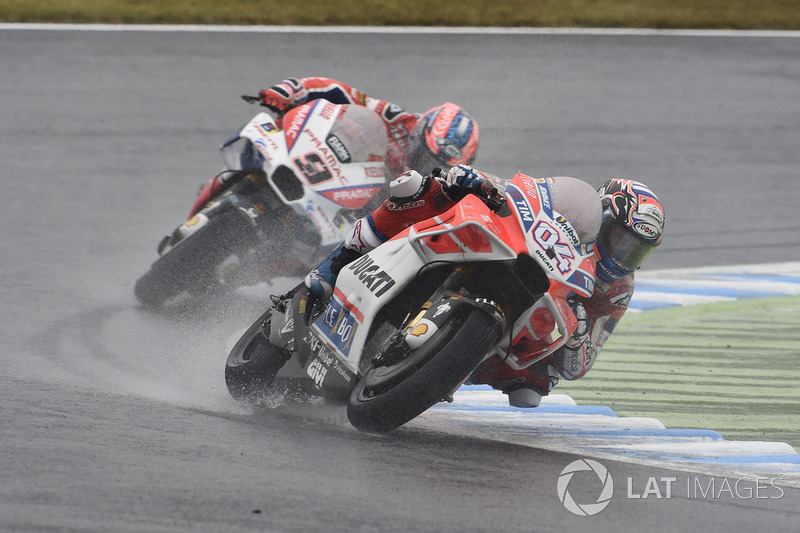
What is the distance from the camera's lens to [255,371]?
18.2 ft

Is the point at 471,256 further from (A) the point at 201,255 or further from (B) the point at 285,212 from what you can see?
(A) the point at 201,255

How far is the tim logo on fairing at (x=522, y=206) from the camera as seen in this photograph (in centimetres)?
495

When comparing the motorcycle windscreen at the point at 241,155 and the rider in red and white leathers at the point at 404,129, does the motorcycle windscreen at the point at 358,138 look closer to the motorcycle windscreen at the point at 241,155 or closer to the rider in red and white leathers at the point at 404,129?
the rider in red and white leathers at the point at 404,129

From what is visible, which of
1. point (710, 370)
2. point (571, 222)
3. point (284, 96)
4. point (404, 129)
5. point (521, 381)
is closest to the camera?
point (571, 222)

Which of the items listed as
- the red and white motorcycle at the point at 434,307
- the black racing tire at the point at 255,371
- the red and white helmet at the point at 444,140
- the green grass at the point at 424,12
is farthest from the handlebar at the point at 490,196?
the green grass at the point at 424,12

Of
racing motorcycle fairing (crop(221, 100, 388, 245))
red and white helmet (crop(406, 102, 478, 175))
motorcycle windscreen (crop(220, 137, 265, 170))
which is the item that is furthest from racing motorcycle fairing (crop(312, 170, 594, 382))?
motorcycle windscreen (crop(220, 137, 265, 170))

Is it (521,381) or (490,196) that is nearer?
(490,196)

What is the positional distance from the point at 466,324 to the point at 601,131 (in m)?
7.11

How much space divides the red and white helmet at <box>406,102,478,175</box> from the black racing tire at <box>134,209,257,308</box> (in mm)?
1131

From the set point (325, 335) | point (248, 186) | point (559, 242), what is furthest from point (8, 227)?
point (559, 242)

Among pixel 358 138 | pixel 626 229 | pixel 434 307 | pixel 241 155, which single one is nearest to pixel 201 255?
pixel 241 155

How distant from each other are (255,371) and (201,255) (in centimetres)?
161

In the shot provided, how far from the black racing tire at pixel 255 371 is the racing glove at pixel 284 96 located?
2296 mm

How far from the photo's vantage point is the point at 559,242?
16.3 ft
